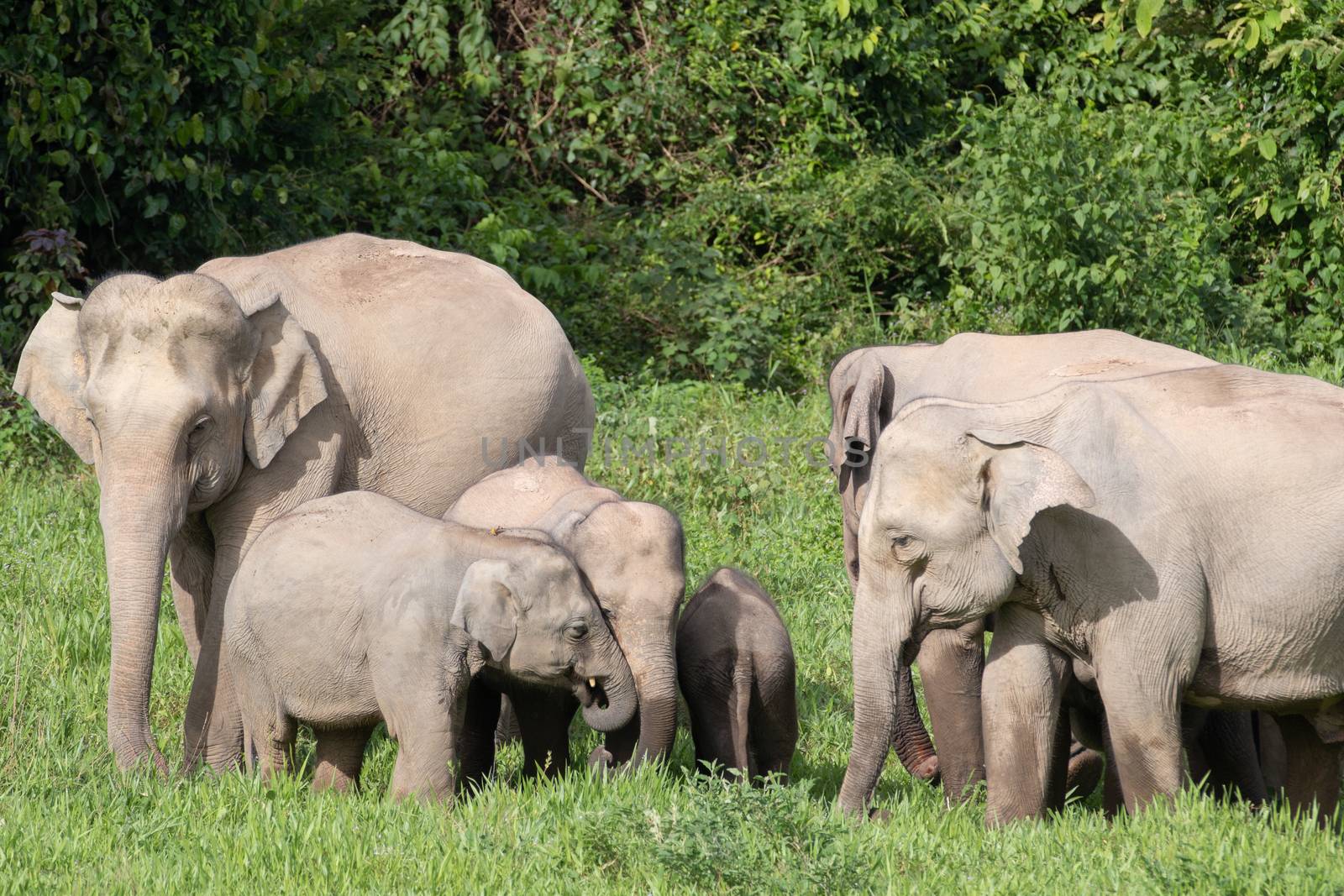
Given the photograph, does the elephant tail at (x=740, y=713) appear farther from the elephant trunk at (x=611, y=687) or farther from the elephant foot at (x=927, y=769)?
the elephant foot at (x=927, y=769)

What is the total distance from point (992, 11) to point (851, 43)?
158cm

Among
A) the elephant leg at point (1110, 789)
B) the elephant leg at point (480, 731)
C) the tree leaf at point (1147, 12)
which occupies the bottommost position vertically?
the elephant leg at point (480, 731)

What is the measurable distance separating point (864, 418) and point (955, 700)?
4.16 feet

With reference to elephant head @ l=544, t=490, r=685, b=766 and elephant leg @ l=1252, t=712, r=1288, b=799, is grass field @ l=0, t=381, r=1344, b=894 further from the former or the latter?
elephant leg @ l=1252, t=712, r=1288, b=799

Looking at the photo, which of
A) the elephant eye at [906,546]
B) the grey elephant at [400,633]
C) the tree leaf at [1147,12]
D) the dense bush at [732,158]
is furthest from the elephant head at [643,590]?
the dense bush at [732,158]

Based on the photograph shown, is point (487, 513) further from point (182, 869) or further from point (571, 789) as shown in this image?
point (182, 869)

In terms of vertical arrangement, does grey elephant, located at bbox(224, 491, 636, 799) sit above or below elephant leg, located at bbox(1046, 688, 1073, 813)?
above

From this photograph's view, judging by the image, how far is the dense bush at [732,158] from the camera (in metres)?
10.5

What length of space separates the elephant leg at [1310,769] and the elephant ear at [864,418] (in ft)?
6.02

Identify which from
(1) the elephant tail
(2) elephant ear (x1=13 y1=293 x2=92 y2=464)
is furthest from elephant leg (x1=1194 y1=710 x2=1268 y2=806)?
(2) elephant ear (x1=13 y1=293 x2=92 y2=464)

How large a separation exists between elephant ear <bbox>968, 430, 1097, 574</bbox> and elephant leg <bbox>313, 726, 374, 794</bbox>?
6.66 ft

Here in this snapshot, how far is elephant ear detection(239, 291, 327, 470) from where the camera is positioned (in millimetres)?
5918

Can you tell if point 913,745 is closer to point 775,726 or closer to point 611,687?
point 775,726

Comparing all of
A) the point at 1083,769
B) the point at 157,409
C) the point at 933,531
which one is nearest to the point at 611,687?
the point at 933,531
